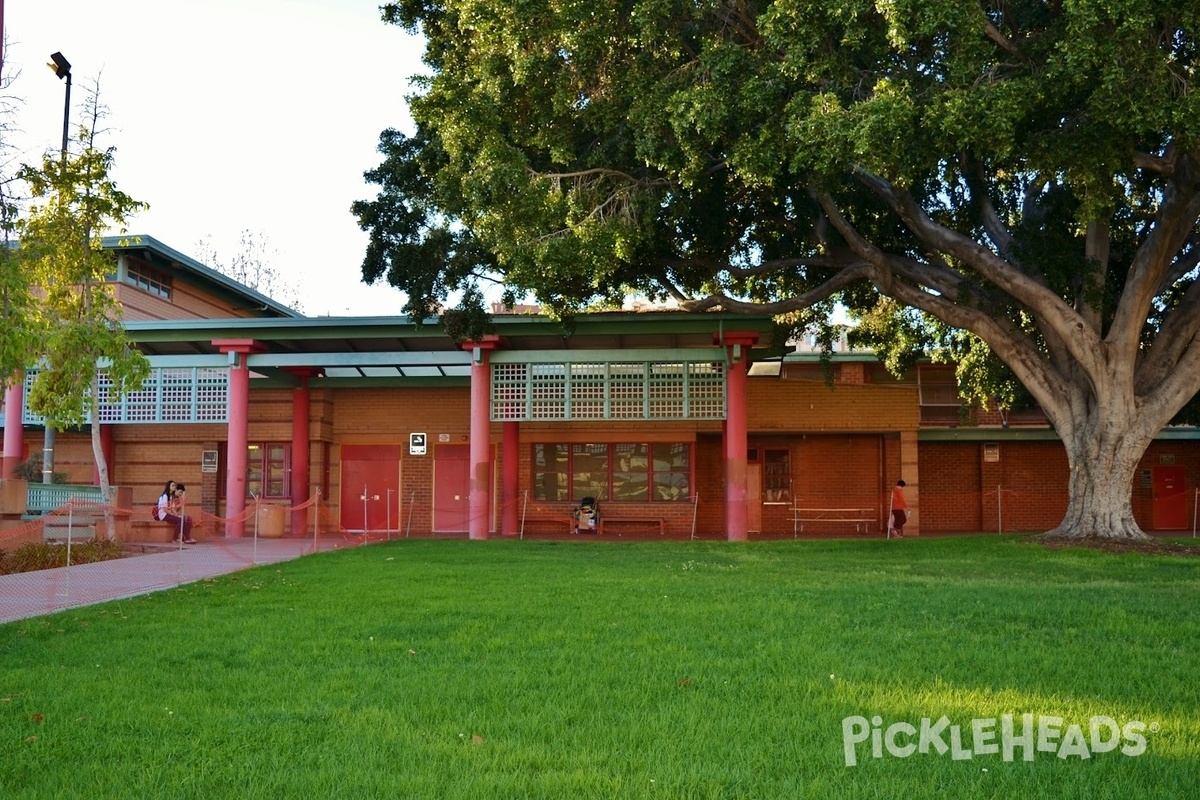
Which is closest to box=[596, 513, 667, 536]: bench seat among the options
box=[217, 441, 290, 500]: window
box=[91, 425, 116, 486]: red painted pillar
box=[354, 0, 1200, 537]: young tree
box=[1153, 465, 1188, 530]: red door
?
box=[354, 0, 1200, 537]: young tree

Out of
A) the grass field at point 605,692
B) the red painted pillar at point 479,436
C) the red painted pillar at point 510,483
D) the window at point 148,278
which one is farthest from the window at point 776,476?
the grass field at point 605,692

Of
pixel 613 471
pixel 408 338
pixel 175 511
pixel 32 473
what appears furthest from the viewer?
pixel 613 471

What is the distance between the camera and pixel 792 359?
28.2 m

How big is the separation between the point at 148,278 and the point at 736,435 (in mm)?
15664

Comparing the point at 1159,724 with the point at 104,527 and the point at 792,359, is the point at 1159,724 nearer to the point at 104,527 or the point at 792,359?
the point at 104,527

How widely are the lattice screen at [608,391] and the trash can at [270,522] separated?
6170 mm

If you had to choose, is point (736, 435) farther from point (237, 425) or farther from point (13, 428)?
point (13, 428)

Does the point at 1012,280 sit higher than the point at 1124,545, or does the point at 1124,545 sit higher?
the point at 1012,280

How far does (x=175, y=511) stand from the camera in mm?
22531

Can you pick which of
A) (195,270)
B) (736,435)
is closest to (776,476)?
(736,435)

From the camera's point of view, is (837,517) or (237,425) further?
(837,517)

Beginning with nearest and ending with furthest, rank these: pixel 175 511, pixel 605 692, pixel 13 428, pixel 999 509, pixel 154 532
Result: 1. pixel 605 692
2. pixel 175 511
3. pixel 154 532
4. pixel 13 428
5. pixel 999 509

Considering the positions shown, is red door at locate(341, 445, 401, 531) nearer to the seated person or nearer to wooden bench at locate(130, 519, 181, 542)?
the seated person

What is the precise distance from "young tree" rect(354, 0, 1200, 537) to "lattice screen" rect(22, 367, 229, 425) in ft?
21.4
